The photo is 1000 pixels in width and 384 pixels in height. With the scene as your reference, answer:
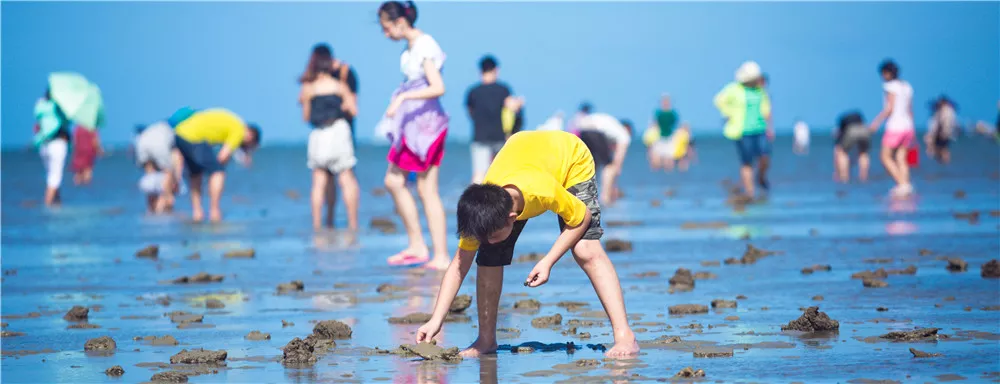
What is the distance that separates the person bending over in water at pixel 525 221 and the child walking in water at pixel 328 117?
7.30 m

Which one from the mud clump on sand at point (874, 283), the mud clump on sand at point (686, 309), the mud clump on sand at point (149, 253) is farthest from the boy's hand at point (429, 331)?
the mud clump on sand at point (149, 253)

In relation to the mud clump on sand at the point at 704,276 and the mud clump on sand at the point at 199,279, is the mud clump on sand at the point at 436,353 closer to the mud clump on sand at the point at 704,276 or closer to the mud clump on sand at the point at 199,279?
the mud clump on sand at the point at 704,276

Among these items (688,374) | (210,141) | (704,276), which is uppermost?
(210,141)

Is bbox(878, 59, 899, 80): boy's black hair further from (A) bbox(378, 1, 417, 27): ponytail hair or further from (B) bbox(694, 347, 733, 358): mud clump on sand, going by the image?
(B) bbox(694, 347, 733, 358): mud clump on sand

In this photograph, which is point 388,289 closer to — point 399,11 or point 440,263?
point 440,263

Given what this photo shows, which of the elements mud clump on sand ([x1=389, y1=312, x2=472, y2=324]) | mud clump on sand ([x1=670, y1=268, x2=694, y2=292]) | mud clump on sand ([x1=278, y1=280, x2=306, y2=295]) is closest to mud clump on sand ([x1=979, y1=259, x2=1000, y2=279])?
mud clump on sand ([x1=670, y1=268, x2=694, y2=292])

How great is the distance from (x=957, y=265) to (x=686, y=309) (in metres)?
2.54

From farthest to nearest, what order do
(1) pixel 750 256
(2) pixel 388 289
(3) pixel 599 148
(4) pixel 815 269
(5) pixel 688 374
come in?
(3) pixel 599 148
(1) pixel 750 256
(4) pixel 815 269
(2) pixel 388 289
(5) pixel 688 374

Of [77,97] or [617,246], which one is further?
[77,97]

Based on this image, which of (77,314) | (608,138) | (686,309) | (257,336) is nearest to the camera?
(257,336)

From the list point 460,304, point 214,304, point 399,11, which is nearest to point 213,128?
point 399,11

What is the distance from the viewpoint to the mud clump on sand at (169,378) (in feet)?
17.1

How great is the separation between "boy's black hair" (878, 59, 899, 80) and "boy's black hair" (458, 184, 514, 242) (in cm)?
1414

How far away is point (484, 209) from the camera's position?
5336 mm
